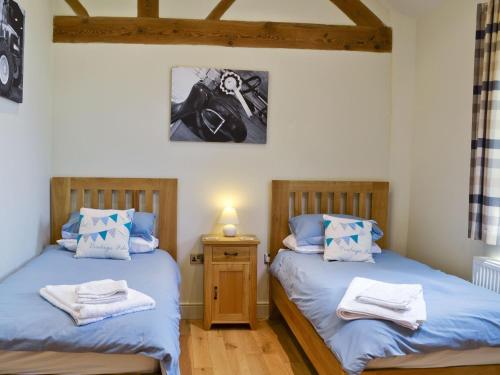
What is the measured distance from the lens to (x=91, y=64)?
12.5 feet

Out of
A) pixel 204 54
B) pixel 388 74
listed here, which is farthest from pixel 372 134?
pixel 204 54

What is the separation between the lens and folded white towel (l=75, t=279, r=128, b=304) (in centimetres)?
214

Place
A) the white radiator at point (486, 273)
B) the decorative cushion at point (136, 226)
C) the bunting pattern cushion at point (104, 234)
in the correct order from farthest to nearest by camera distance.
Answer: the decorative cushion at point (136, 226) < the bunting pattern cushion at point (104, 234) < the white radiator at point (486, 273)

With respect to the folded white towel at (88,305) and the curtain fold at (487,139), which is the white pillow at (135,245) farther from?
the curtain fold at (487,139)

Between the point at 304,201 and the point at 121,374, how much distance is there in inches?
91.6

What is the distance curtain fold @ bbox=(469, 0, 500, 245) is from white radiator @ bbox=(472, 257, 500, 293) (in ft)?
0.39

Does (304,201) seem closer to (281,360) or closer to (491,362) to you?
(281,360)

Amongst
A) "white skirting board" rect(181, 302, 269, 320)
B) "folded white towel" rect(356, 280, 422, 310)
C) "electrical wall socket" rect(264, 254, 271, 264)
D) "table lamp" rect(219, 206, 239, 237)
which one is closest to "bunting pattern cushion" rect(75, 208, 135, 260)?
"table lamp" rect(219, 206, 239, 237)

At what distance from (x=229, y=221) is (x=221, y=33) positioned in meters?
1.45

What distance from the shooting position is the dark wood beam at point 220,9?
3.90 meters

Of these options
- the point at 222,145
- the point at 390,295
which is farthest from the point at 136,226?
the point at 390,295

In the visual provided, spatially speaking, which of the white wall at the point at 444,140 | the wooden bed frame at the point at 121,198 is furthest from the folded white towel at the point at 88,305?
the white wall at the point at 444,140

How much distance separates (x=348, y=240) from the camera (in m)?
3.51

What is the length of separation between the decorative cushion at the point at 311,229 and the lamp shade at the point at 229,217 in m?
0.44
